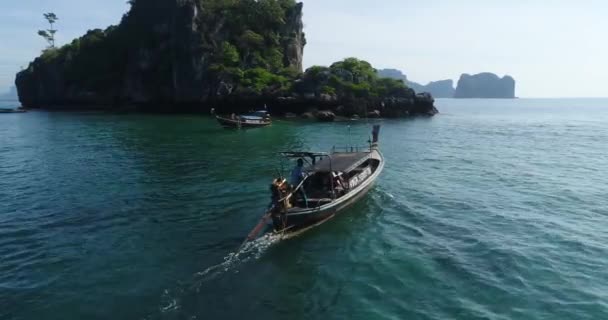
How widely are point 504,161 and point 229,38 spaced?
7285 centimetres

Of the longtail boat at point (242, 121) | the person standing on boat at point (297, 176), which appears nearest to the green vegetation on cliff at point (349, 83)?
the longtail boat at point (242, 121)

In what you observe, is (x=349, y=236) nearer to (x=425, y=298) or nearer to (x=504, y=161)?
(x=425, y=298)

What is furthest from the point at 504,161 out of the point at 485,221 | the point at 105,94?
the point at 105,94

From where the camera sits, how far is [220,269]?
15.2 meters

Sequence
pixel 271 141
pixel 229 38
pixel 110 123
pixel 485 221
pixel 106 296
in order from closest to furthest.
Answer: pixel 106 296
pixel 485 221
pixel 271 141
pixel 110 123
pixel 229 38

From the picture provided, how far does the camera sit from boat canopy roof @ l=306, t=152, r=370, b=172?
2261cm

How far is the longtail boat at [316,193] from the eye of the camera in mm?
18312

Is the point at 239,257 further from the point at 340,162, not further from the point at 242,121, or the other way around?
the point at 242,121

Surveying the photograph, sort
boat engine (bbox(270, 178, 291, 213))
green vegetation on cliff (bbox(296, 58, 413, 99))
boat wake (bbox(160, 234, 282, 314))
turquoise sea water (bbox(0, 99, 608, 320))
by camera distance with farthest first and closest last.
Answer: green vegetation on cliff (bbox(296, 58, 413, 99)) < boat engine (bbox(270, 178, 291, 213)) < turquoise sea water (bbox(0, 99, 608, 320)) < boat wake (bbox(160, 234, 282, 314))

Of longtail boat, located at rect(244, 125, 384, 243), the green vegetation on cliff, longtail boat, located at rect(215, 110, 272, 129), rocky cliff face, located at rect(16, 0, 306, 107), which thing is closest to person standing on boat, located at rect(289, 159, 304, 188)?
longtail boat, located at rect(244, 125, 384, 243)

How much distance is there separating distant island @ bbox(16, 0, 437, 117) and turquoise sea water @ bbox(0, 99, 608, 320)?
4563cm

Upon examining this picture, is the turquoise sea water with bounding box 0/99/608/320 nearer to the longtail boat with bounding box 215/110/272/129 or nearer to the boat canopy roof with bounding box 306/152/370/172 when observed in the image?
the boat canopy roof with bounding box 306/152/370/172

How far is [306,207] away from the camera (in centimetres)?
1956

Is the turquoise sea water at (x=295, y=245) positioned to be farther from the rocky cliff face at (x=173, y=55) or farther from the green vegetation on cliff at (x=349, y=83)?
the rocky cliff face at (x=173, y=55)
